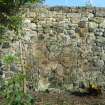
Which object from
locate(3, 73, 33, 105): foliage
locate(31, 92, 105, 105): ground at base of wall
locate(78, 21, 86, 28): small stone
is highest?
locate(78, 21, 86, 28): small stone

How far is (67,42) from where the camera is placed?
10203 millimetres

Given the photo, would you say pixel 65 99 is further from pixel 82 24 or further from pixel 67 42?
pixel 82 24

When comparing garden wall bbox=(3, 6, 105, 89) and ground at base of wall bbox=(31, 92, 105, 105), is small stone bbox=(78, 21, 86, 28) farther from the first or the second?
ground at base of wall bbox=(31, 92, 105, 105)

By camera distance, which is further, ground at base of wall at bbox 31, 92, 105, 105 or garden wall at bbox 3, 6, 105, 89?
garden wall at bbox 3, 6, 105, 89

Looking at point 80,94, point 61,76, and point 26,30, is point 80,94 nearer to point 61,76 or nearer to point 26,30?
point 61,76

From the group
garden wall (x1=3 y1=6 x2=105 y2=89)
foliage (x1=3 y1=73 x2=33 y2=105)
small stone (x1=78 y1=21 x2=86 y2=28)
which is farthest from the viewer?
small stone (x1=78 y1=21 x2=86 y2=28)

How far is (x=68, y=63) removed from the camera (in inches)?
399

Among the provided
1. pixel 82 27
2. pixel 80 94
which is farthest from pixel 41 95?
pixel 82 27

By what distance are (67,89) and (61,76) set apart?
14.7 inches

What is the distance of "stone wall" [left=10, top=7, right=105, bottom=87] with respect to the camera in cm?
1008

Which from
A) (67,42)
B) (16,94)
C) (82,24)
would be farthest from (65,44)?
(16,94)

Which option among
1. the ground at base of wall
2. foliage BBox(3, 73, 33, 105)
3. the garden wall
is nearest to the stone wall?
the garden wall

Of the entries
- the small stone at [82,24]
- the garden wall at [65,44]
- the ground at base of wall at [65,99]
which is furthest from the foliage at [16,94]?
the small stone at [82,24]

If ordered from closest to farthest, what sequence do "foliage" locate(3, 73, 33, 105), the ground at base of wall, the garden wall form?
"foliage" locate(3, 73, 33, 105)
the ground at base of wall
the garden wall
